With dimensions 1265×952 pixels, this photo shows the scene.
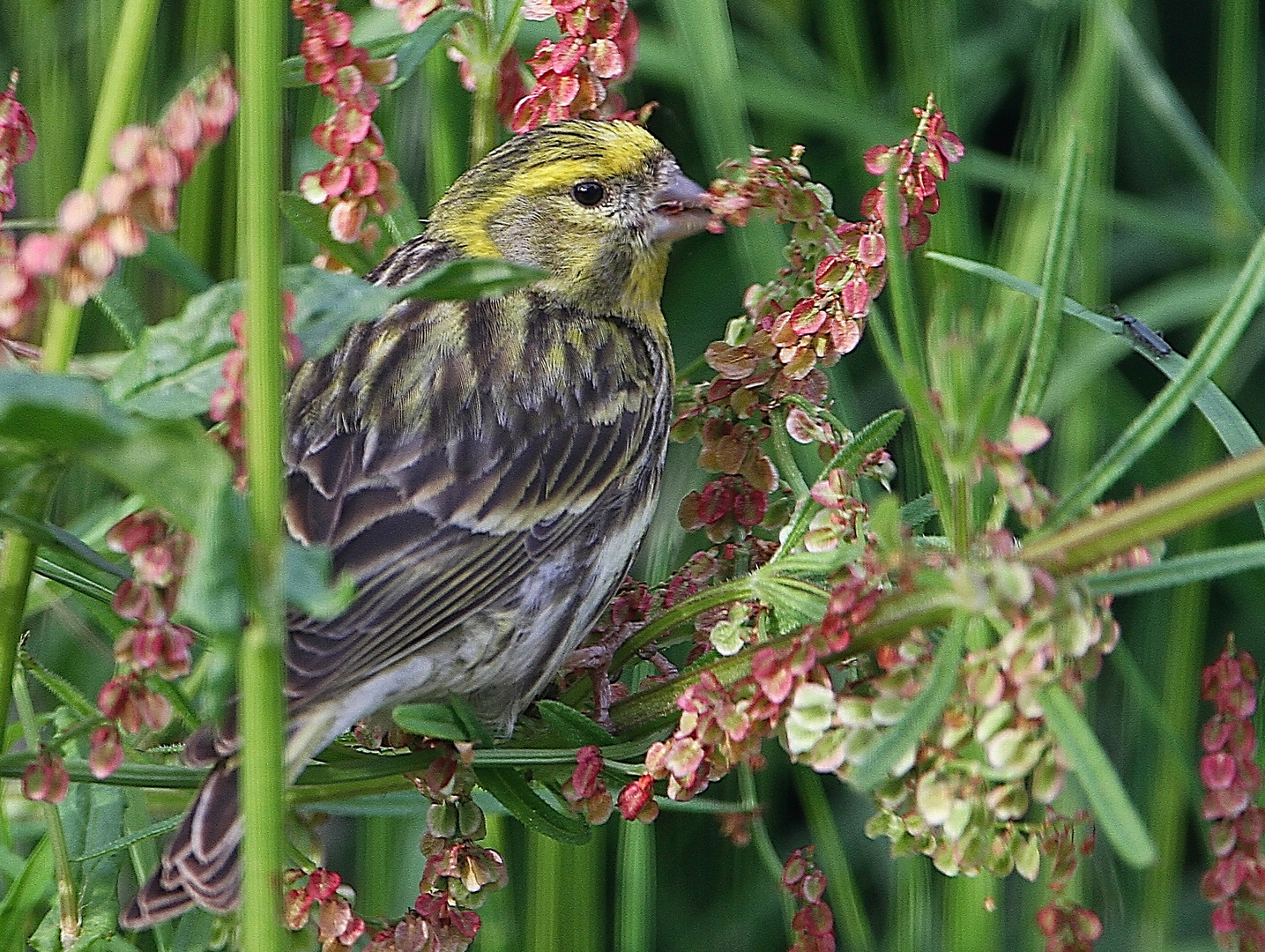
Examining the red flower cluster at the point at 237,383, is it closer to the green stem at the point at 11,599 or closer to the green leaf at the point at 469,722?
the green stem at the point at 11,599

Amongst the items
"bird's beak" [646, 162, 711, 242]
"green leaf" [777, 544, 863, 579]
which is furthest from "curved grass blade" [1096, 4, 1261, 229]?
"green leaf" [777, 544, 863, 579]

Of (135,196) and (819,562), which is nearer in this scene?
(135,196)

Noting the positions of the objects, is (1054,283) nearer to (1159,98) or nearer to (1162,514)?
(1162,514)

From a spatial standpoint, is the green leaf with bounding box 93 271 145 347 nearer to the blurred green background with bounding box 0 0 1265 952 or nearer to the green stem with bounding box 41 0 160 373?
the green stem with bounding box 41 0 160 373

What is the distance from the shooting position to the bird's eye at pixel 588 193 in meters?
2.09

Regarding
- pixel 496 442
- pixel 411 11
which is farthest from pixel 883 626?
pixel 496 442

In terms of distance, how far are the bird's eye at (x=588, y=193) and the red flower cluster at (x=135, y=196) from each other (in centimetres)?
134

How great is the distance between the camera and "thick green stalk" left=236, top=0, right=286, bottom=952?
0.73m

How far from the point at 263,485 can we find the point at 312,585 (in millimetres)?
52

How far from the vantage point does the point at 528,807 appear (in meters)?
1.25

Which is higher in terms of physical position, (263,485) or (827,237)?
(827,237)

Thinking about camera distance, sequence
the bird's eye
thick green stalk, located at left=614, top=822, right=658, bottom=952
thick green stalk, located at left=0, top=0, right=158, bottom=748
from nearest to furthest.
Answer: thick green stalk, located at left=0, top=0, right=158, bottom=748 → thick green stalk, located at left=614, top=822, right=658, bottom=952 → the bird's eye

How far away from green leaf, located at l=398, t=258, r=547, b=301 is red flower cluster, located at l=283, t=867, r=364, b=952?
0.48 meters

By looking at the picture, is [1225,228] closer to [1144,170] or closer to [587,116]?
[1144,170]
